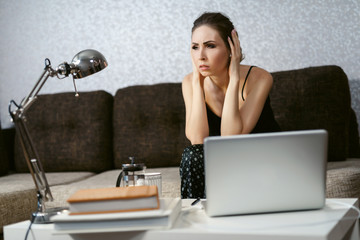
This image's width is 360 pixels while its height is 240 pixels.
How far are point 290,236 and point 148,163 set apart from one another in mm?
1564

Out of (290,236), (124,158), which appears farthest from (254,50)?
(290,236)

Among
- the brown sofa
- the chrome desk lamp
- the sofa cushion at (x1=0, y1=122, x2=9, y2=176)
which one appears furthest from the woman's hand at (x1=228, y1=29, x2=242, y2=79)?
the sofa cushion at (x1=0, y1=122, x2=9, y2=176)

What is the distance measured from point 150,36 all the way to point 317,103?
1.07 meters

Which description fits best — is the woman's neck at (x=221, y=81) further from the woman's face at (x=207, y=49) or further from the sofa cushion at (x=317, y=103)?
the sofa cushion at (x=317, y=103)

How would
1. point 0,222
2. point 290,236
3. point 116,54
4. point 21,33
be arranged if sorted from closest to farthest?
1. point 290,236
2. point 0,222
3. point 116,54
4. point 21,33

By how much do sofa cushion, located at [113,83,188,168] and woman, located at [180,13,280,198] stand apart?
1.13ft

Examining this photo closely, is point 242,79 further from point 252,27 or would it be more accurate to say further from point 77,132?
point 77,132

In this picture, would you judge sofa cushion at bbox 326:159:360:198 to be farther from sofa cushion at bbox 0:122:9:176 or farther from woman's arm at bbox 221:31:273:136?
sofa cushion at bbox 0:122:9:176

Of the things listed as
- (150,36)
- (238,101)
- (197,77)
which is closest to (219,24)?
(197,77)

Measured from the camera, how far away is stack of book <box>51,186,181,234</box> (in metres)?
0.83

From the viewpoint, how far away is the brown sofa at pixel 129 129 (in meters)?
1.96

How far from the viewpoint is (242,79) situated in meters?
1.88

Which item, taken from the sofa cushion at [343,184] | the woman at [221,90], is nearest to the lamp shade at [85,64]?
the woman at [221,90]

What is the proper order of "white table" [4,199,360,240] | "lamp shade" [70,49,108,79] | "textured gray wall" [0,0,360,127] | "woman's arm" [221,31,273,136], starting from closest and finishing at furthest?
"white table" [4,199,360,240]
"lamp shade" [70,49,108,79]
"woman's arm" [221,31,273,136]
"textured gray wall" [0,0,360,127]
